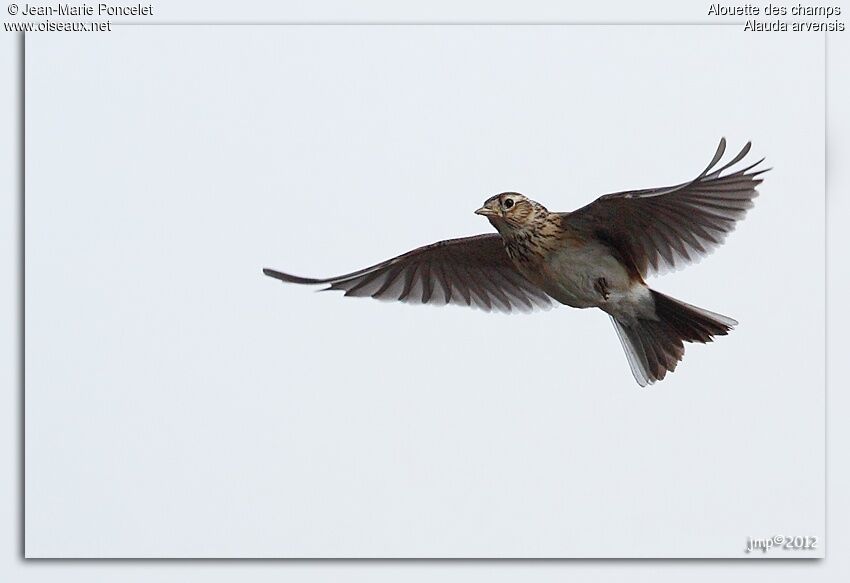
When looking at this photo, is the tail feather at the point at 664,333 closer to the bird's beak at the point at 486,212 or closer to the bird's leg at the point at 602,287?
the bird's leg at the point at 602,287

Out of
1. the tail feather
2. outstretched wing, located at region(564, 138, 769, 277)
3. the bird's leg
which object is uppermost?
outstretched wing, located at region(564, 138, 769, 277)

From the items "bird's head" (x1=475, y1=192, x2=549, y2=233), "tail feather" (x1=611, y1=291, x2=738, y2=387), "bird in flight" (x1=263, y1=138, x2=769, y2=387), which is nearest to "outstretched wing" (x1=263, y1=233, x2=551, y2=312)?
"bird in flight" (x1=263, y1=138, x2=769, y2=387)

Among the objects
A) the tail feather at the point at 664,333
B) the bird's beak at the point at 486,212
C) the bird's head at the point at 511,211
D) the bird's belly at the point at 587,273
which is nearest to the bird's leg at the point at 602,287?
the bird's belly at the point at 587,273

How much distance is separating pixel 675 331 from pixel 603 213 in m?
0.49

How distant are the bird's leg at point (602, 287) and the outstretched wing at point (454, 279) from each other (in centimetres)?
35

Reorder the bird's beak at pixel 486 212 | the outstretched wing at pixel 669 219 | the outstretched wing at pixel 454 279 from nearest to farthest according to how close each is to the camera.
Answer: the outstretched wing at pixel 669 219
the bird's beak at pixel 486 212
the outstretched wing at pixel 454 279

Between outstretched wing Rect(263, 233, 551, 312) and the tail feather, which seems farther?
outstretched wing Rect(263, 233, 551, 312)

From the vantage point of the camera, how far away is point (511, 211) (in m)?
3.60

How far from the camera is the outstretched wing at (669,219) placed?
340cm

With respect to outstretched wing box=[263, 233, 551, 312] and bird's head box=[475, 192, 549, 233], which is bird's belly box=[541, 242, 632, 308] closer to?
bird's head box=[475, 192, 549, 233]

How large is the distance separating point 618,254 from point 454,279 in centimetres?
61

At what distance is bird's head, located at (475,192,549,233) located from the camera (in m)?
3.60

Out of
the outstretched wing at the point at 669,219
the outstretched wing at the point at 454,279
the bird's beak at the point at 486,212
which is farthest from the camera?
the outstretched wing at the point at 454,279

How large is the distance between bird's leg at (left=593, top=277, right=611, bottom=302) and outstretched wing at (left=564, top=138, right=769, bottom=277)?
94 millimetres
